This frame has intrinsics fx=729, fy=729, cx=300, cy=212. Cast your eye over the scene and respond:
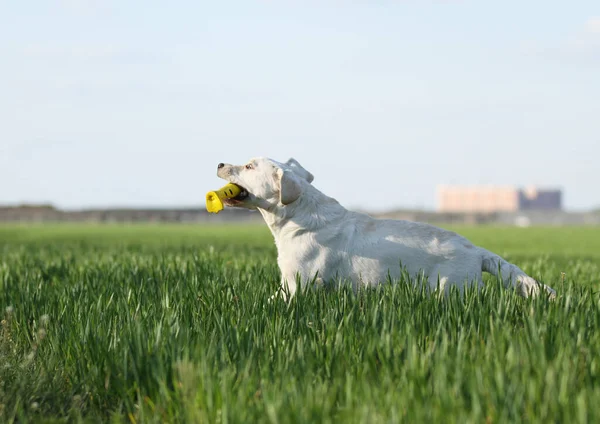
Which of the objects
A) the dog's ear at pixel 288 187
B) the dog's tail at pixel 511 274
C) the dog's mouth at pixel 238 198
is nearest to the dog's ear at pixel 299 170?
the dog's ear at pixel 288 187

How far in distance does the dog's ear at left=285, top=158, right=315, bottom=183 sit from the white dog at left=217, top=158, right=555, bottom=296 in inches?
8.1

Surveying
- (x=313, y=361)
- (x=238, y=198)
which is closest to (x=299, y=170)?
(x=238, y=198)

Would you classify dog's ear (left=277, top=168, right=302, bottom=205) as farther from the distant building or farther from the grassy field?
the distant building

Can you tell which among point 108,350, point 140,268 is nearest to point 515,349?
point 108,350

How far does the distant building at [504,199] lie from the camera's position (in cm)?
16800

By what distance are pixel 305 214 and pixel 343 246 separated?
1.51ft

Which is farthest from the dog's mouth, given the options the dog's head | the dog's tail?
the dog's tail

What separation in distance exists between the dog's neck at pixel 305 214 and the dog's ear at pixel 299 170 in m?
0.19

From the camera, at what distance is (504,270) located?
22.2ft

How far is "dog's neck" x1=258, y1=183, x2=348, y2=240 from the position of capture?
6699 millimetres

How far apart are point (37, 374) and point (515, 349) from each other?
323cm

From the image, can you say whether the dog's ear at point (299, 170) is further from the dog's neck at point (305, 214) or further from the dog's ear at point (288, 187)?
the dog's ear at point (288, 187)

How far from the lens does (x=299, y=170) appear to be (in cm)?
701

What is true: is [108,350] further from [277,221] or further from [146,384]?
[277,221]
